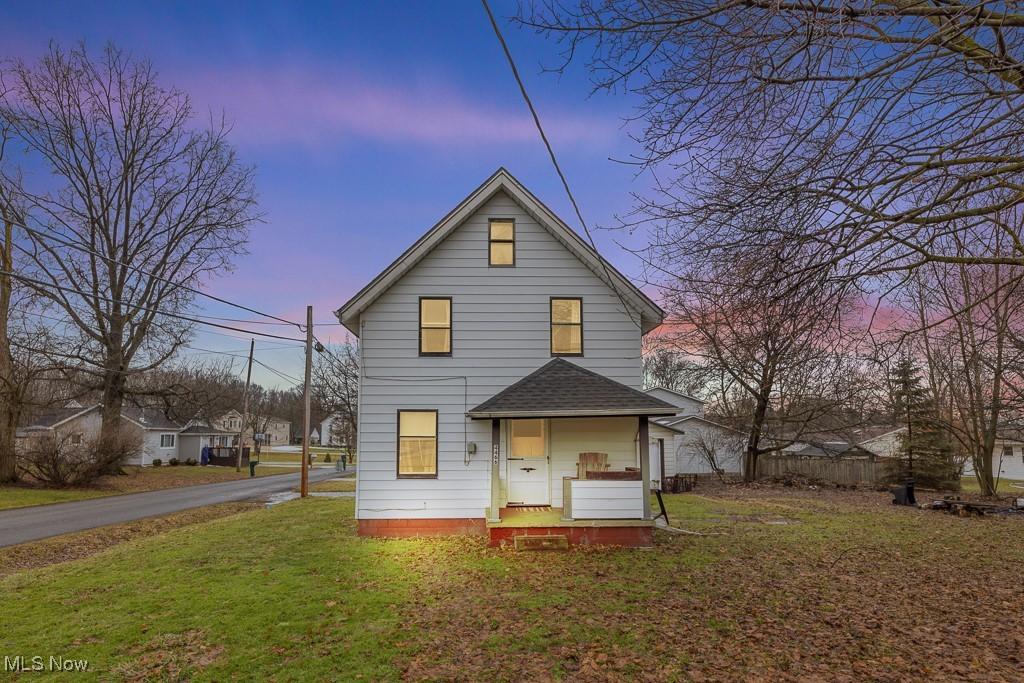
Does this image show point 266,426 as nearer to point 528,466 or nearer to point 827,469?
point 827,469

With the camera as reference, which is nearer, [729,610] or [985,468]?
[729,610]

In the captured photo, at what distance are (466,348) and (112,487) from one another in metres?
21.6

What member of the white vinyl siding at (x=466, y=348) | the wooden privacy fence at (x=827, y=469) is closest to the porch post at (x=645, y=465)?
the white vinyl siding at (x=466, y=348)

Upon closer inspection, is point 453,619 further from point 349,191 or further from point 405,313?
point 349,191

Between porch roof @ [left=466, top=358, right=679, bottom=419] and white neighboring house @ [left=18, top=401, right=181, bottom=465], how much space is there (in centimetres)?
3337

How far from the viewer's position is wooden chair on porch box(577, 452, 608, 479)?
13.4 meters

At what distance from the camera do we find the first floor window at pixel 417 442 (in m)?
13.5

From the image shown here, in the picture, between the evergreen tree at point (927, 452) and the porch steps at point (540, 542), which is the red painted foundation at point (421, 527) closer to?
the porch steps at point (540, 542)

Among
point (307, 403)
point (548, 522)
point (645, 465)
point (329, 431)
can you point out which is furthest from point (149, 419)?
point (645, 465)

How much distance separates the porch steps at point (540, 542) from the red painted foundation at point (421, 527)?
1.78 metres

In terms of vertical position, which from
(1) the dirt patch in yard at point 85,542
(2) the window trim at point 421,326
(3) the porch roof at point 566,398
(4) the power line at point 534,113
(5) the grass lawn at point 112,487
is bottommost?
(5) the grass lawn at point 112,487

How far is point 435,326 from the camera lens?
14.0 m

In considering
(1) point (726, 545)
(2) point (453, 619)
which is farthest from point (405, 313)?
(1) point (726, 545)

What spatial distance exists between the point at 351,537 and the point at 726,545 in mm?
→ 8343
